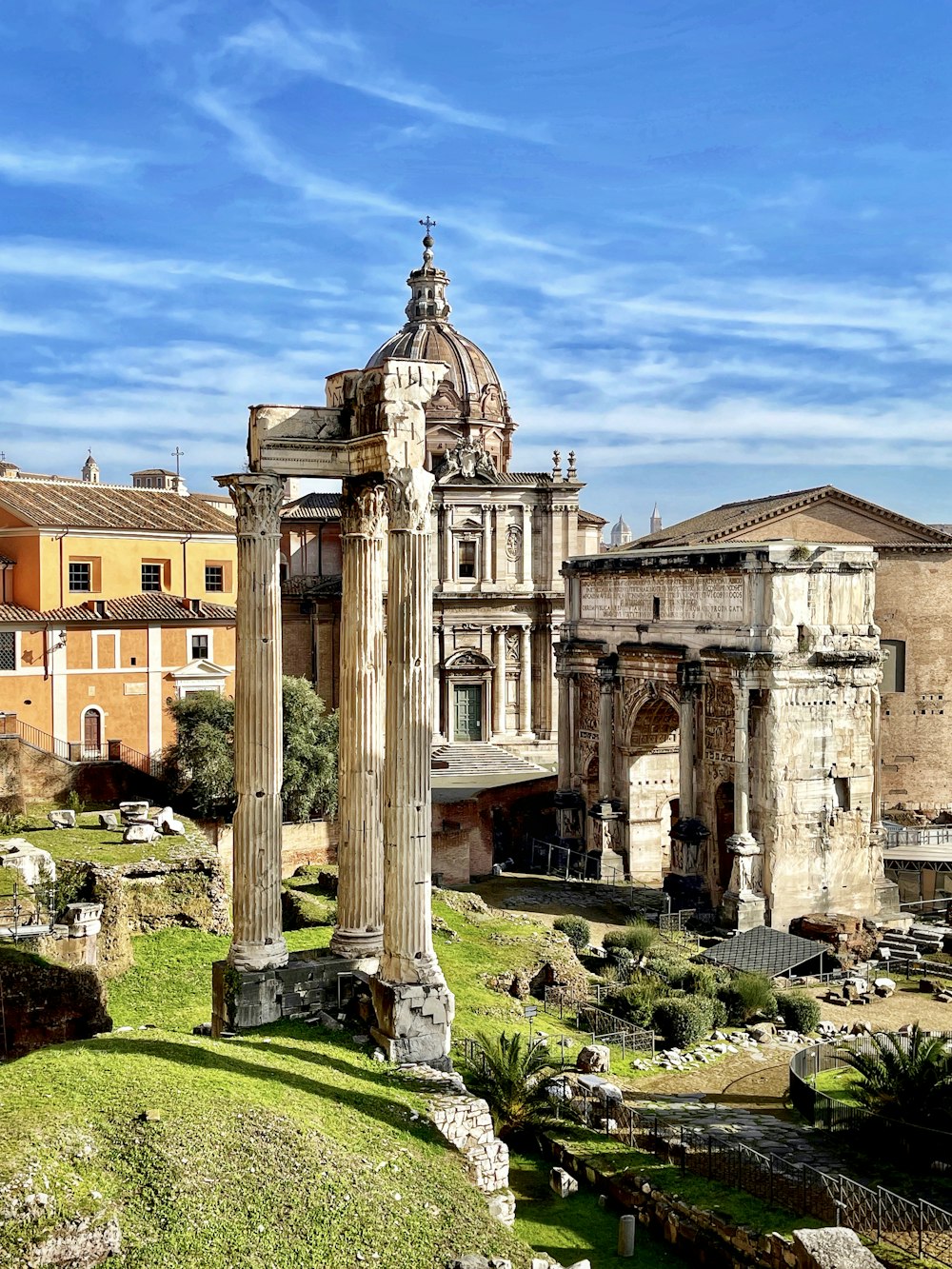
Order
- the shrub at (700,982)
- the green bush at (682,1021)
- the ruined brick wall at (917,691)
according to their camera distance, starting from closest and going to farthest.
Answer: the green bush at (682,1021)
the shrub at (700,982)
the ruined brick wall at (917,691)

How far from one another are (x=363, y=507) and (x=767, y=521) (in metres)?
28.7

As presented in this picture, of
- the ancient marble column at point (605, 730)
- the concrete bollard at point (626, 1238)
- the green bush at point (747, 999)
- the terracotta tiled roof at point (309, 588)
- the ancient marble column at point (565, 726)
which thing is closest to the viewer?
the concrete bollard at point (626, 1238)

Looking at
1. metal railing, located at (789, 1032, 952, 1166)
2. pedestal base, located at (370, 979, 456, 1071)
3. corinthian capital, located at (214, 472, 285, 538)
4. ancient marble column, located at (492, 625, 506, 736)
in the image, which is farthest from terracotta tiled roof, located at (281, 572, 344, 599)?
pedestal base, located at (370, 979, 456, 1071)

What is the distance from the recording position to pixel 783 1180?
13.2m

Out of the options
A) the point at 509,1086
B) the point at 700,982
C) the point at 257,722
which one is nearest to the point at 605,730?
the point at 700,982

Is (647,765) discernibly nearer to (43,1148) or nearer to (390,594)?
(390,594)

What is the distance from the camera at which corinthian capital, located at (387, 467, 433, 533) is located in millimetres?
12438

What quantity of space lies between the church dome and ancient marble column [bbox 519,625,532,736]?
301 inches

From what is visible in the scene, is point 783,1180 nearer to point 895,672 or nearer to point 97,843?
point 97,843

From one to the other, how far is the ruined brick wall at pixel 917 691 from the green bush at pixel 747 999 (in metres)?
22.4

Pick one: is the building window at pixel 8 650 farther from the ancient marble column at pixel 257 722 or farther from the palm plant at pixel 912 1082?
the palm plant at pixel 912 1082

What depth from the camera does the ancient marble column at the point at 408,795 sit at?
1238 centimetres

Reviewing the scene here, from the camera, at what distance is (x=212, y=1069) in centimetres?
1102

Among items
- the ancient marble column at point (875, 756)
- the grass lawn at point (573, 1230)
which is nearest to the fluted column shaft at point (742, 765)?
the ancient marble column at point (875, 756)
